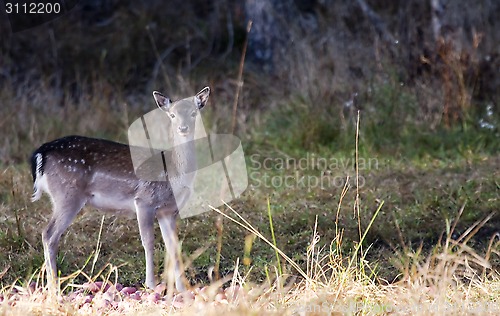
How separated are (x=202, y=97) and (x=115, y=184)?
74 cm

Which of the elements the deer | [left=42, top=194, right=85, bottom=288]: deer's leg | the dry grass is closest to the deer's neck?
the deer

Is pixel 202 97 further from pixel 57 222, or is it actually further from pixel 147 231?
pixel 57 222

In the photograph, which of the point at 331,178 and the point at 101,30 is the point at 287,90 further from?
the point at 101,30

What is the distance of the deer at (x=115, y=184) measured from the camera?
5.49 meters

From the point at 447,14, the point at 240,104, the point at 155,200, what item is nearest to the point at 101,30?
the point at 240,104

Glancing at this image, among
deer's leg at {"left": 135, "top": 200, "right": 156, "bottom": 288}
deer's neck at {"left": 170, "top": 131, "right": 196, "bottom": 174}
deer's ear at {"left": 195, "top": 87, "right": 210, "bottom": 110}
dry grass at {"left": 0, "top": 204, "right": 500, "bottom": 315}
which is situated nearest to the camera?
dry grass at {"left": 0, "top": 204, "right": 500, "bottom": 315}

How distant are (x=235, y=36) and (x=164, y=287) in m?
7.91

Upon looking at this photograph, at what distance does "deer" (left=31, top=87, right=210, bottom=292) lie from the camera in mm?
5492

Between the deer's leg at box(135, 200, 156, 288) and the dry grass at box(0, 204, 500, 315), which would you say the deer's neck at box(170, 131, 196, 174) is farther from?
the dry grass at box(0, 204, 500, 315)

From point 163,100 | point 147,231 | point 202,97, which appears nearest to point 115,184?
point 147,231

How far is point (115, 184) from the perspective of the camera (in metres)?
5.60

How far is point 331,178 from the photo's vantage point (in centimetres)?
749

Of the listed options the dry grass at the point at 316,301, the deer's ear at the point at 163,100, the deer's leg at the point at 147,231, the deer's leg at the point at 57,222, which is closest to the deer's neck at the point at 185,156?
the deer's ear at the point at 163,100

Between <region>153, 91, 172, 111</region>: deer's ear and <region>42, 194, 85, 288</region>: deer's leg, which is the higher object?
<region>153, 91, 172, 111</region>: deer's ear
